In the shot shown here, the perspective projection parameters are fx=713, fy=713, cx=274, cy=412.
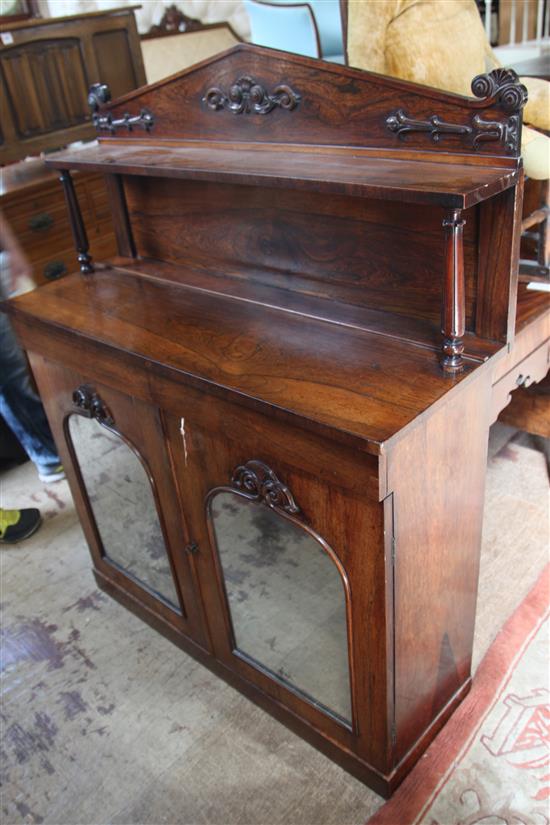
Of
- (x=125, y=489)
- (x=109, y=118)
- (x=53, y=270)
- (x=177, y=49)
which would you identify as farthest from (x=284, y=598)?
(x=177, y=49)

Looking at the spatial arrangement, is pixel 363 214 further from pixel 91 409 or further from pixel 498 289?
pixel 91 409

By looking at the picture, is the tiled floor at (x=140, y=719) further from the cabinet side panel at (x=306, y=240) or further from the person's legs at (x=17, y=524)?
the cabinet side panel at (x=306, y=240)

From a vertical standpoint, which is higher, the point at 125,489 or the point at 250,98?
the point at 250,98

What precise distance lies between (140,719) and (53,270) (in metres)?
1.39

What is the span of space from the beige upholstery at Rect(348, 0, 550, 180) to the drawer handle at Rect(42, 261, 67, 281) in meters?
1.20

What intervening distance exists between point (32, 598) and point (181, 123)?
1.22m

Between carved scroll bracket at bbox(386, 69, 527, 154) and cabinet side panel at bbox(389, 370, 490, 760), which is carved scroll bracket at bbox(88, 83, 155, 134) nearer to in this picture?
carved scroll bracket at bbox(386, 69, 527, 154)

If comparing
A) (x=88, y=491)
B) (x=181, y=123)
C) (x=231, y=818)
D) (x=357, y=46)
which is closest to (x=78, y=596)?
(x=88, y=491)

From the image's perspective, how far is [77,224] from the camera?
1526 mm

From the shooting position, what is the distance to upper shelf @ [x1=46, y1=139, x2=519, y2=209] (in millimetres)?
892

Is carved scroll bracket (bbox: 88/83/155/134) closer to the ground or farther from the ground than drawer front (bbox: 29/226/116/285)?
farther from the ground

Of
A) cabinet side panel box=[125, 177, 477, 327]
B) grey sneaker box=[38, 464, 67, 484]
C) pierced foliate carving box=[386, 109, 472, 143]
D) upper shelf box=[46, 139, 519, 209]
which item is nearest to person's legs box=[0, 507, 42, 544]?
grey sneaker box=[38, 464, 67, 484]

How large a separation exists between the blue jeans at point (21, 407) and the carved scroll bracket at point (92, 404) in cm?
89

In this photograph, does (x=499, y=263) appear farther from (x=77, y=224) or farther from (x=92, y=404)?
(x=77, y=224)
